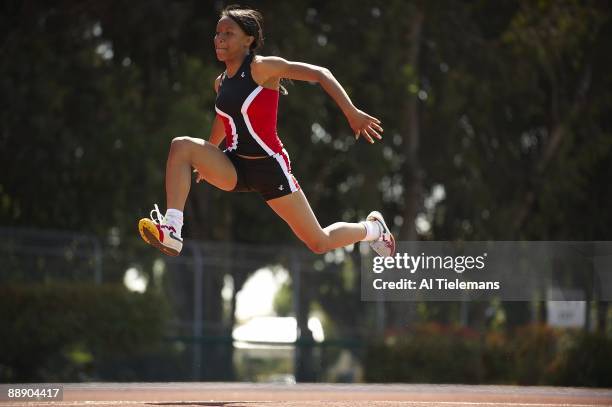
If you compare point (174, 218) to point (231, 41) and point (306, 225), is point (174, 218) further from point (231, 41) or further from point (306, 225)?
point (231, 41)

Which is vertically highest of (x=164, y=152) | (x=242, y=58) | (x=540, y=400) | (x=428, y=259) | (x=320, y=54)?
(x=320, y=54)

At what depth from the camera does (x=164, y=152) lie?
26625 mm

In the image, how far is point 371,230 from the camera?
471 inches

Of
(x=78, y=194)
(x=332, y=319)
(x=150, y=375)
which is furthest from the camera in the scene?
(x=332, y=319)

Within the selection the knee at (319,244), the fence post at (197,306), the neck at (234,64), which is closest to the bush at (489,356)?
the fence post at (197,306)

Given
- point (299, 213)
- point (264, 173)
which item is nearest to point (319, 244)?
point (299, 213)

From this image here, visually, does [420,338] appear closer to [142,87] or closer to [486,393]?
[142,87]

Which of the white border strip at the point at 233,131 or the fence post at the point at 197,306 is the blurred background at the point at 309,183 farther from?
the white border strip at the point at 233,131

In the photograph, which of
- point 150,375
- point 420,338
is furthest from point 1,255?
Answer: point 420,338

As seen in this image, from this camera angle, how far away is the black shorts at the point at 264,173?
33.0 feet

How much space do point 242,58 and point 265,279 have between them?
20572 millimetres

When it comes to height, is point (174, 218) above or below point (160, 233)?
above

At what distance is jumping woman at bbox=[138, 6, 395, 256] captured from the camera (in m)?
9.70

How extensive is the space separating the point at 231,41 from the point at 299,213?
1.49m
